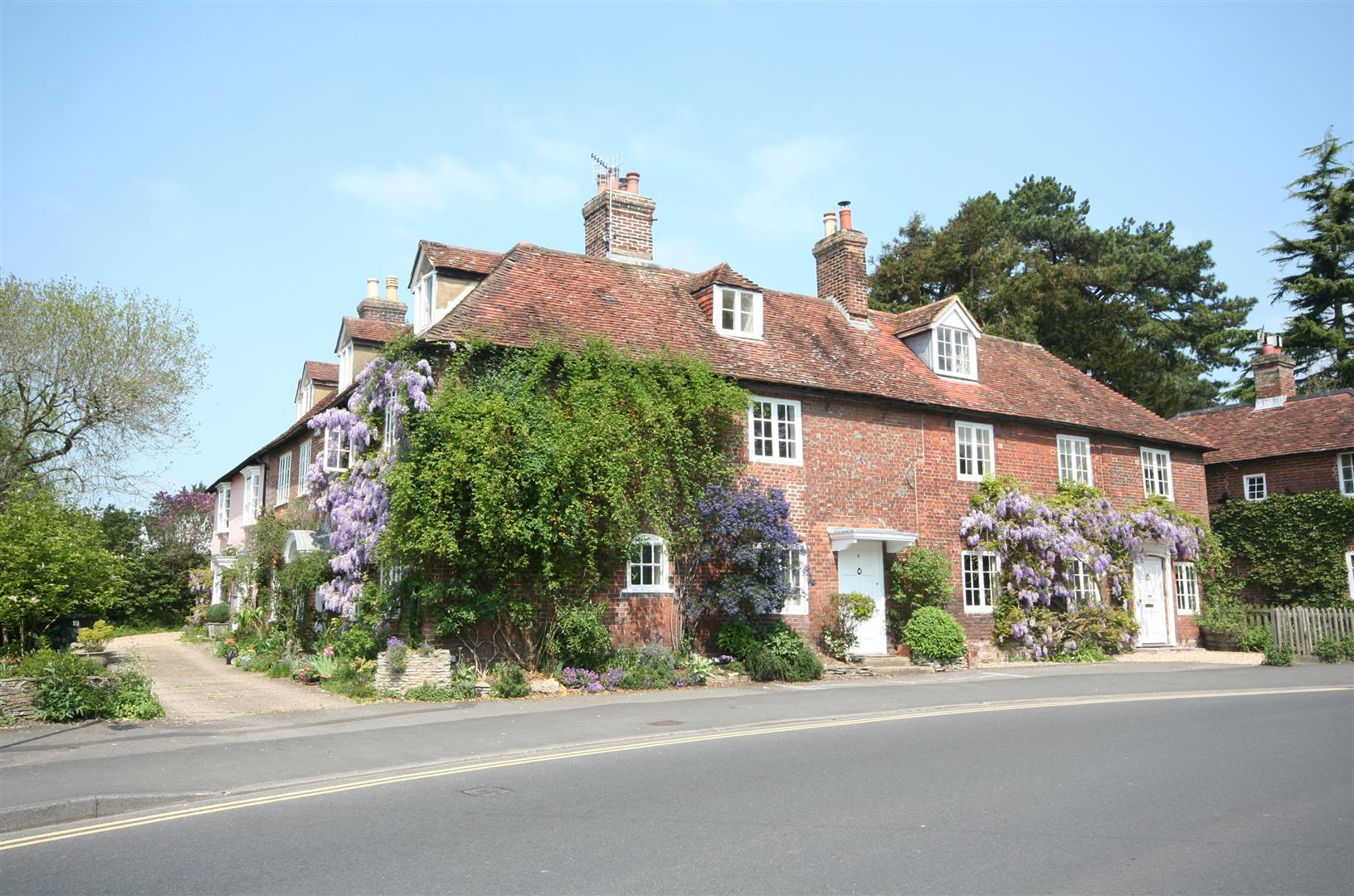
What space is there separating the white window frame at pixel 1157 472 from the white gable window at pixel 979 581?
274 inches

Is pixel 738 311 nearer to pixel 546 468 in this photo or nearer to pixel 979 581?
pixel 546 468

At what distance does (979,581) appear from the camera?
2361 cm

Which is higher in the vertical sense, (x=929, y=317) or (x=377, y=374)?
(x=929, y=317)

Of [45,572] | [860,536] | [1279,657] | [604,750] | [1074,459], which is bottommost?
[604,750]

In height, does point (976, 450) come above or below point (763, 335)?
below

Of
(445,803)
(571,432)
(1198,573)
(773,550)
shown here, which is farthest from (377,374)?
(1198,573)

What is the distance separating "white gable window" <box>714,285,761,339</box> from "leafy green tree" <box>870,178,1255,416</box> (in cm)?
2257

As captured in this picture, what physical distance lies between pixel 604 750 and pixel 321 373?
68.4ft

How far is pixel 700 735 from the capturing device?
12.1m

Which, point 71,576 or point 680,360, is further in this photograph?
point 680,360

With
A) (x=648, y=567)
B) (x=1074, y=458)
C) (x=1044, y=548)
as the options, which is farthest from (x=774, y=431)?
(x=1074, y=458)

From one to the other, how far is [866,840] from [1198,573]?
25.7 meters

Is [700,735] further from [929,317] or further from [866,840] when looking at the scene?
[929,317]

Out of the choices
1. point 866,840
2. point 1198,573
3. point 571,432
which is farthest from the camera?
point 1198,573
